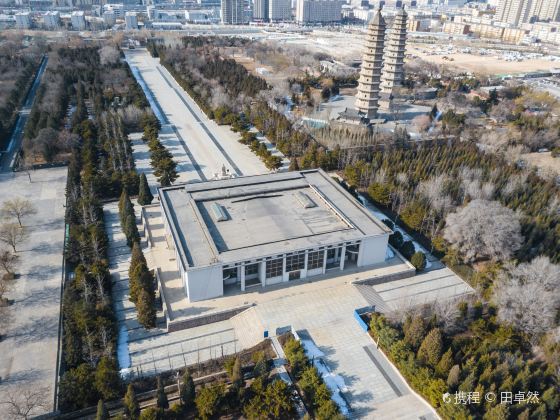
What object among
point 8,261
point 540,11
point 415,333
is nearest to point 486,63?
point 540,11

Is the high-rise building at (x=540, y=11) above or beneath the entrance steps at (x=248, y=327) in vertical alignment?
above

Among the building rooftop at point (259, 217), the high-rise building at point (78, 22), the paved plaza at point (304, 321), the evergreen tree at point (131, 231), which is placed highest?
the high-rise building at point (78, 22)

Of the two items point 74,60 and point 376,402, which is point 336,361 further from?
point 74,60

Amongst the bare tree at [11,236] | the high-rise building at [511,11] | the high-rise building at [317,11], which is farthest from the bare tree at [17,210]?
the high-rise building at [511,11]

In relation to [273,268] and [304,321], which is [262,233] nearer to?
[273,268]

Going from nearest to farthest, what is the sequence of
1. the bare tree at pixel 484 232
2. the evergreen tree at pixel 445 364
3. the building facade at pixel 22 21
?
the evergreen tree at pixel 445 364 < the bare tree at pixel 484 232 < the building facade at pixel 22 21

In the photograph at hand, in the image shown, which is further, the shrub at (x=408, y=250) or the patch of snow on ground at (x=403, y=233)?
the patch of snow on ground at (x=403, y=233)

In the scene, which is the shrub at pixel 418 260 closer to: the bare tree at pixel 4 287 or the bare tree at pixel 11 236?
the bare tree at pixel 4 287

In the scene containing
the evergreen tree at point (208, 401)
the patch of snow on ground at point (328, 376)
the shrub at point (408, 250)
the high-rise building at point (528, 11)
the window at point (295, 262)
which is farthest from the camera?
the high-rise building at point (528, 11)
